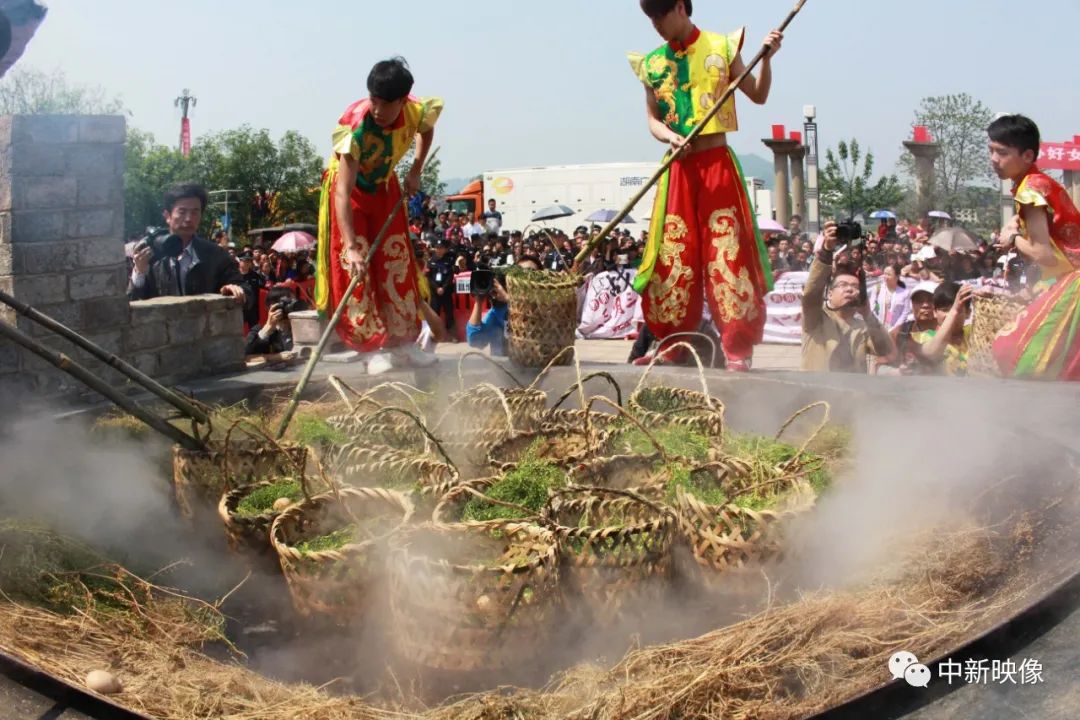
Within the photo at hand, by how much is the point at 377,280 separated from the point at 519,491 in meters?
2.70

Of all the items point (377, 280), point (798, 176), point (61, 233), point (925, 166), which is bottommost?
point (377, 280)

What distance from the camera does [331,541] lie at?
3.59 metres

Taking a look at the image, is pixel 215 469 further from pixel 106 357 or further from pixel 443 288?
pixel 443 288

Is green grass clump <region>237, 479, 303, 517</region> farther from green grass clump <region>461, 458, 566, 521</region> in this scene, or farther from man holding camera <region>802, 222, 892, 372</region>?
man holding camera <region>802, 222, 892, 372</region>

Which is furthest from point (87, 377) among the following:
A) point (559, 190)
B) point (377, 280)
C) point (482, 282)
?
point (559, 190)

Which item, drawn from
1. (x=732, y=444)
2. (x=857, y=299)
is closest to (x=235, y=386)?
(x=732, y=444)

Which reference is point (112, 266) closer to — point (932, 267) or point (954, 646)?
point (954, 646)

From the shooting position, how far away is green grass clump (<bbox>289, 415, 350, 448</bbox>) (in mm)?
4941

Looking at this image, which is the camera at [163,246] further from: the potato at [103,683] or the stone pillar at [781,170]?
the stone pillar at [781,170]

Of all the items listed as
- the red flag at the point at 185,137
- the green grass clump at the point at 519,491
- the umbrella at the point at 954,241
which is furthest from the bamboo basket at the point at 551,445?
the red flag at the point at 185,137

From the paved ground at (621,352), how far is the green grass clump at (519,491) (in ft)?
21.7

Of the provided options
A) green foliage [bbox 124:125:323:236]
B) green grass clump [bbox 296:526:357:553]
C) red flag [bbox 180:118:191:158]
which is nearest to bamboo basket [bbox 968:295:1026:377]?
green grass clump [bbox 296:526:357:553]

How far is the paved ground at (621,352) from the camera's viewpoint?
36.6ft

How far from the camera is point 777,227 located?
16.4 m
